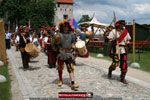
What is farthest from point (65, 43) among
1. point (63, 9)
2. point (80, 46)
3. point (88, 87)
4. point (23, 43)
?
point (63, 9)

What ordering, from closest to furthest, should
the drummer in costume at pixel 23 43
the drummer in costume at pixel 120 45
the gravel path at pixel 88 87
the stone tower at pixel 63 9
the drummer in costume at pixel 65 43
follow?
1. the gravel path at pixel 88 87
2. the drummer in costume at pixel 65 43
3. the drummer in costume at pixel 120 45
4. the drummer in costume at pixel 23 43
5. the stone tower at pixel 63 9

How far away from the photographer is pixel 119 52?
21.6ft

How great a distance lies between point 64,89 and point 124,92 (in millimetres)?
1658

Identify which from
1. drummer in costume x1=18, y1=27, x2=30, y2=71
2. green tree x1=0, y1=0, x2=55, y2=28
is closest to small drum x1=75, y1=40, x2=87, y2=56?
drummer in costume x1=18, y1=27, x2=30, y2=71

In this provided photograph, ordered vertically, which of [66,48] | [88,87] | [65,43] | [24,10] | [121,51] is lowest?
[88,87]

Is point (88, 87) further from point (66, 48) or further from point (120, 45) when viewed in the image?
point (120, 45)

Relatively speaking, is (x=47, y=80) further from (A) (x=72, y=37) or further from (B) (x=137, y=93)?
(B) (x=137, y=93)

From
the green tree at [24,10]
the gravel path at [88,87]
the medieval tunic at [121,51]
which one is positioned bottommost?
the gravel path at [88,87]

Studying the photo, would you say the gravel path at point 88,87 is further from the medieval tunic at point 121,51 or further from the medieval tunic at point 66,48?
the medieval tunic at point 66,48

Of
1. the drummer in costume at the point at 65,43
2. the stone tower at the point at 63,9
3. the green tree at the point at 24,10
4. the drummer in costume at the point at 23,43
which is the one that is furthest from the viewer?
the stone tower at the point at 63,9

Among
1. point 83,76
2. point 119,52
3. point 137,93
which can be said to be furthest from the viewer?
point 83,76

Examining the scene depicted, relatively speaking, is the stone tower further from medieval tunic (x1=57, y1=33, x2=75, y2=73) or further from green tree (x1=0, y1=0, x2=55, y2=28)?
medieval tunic (x1=57, y1=33, x2=75, y2=73)

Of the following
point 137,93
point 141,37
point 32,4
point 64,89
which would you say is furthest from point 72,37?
point 32,4

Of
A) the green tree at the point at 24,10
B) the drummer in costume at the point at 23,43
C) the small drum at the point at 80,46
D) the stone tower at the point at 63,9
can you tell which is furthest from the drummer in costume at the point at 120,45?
the stone tower at the point at 63,9
